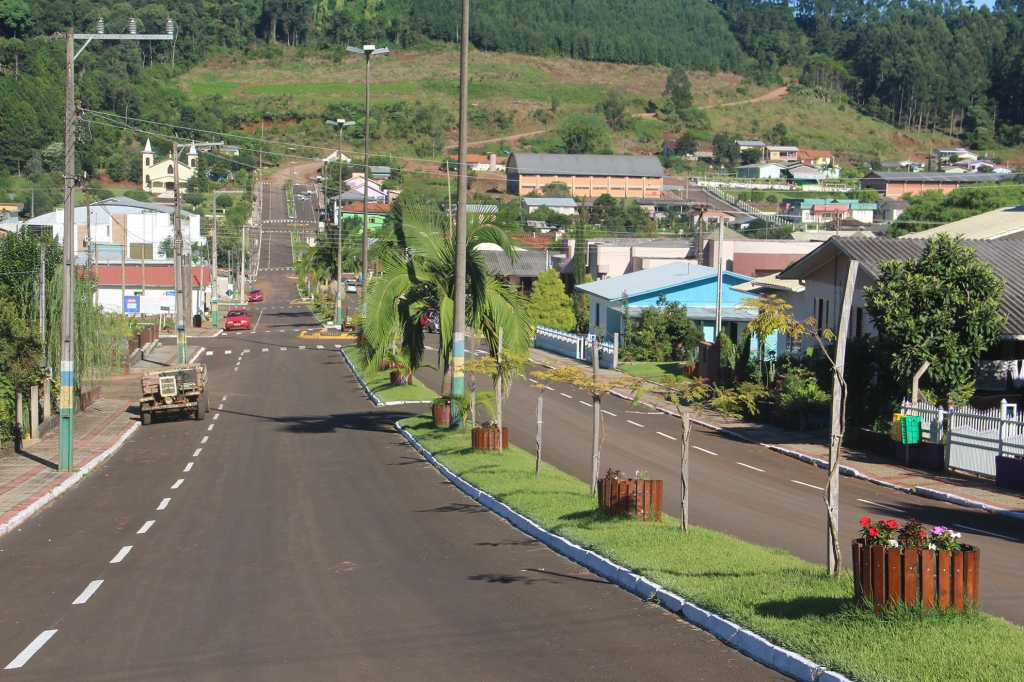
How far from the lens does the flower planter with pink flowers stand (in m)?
8.55

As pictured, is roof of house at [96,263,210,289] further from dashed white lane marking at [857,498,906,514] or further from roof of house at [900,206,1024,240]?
dashed white lane marking at [857,498,906,514]

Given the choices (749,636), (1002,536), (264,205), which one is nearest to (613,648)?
(749,636)

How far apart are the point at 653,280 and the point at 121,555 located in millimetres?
41834

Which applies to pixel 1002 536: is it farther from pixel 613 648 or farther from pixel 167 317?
pixel 167 317

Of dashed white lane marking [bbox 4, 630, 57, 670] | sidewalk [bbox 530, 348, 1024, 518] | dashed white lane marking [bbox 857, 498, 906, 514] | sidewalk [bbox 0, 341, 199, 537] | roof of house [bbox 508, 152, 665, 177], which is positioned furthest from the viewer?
roof of house [bbox 508, 152, 665, 177]

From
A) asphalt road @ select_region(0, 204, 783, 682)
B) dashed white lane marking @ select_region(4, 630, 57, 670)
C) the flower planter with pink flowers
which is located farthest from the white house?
the flower planter with pink flowers

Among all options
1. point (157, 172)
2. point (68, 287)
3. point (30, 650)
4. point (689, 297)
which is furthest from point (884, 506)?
point (157, 172)

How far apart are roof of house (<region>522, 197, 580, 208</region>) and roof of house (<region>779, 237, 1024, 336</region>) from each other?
91.8m

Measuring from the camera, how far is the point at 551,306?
61250 millimetres

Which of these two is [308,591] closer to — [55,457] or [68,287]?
[68,287]

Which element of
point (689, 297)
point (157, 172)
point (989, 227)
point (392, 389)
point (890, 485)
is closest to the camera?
point (890, 485)

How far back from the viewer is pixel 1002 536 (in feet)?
54.0

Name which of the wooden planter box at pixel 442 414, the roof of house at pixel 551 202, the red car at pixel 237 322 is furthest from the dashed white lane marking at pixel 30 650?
the roof of house at pixel 551 202

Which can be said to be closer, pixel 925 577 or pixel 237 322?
pixel 925 577
